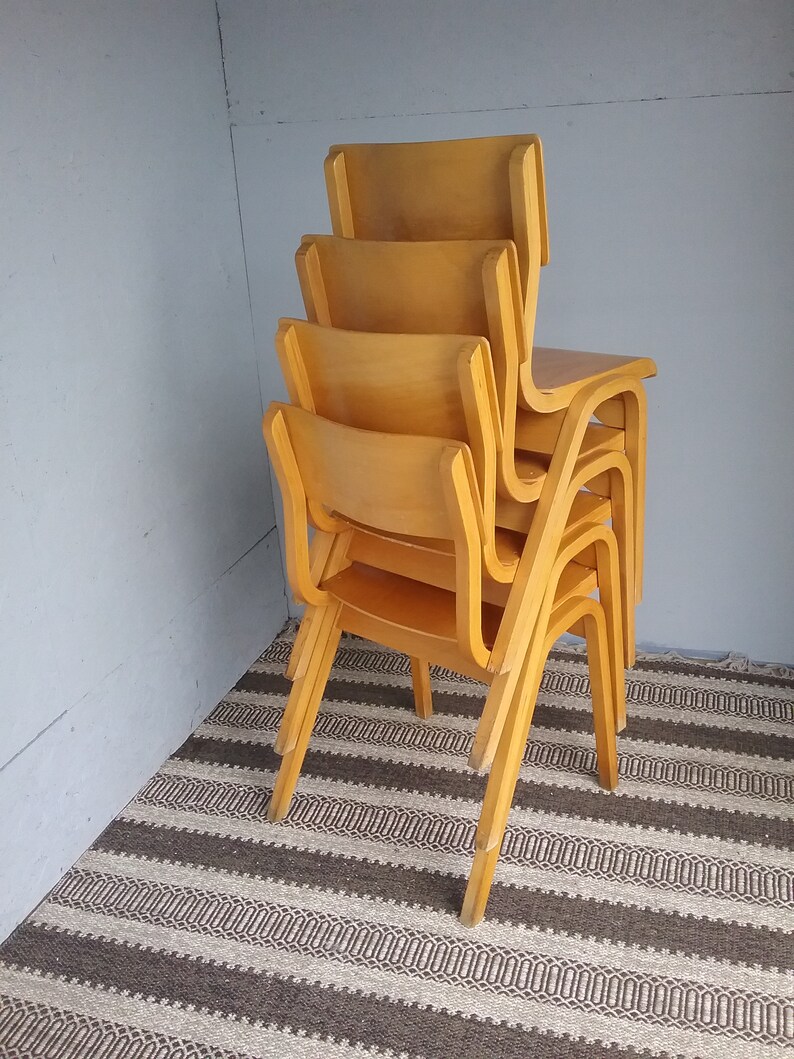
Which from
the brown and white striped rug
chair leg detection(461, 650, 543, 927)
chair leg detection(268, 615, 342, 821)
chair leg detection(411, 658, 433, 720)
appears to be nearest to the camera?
the brown and white striped rug

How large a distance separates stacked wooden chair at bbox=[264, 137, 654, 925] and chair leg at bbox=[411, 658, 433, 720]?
32 centimetres

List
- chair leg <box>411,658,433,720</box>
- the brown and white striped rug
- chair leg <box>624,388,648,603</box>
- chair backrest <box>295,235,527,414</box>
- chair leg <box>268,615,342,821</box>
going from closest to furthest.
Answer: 1. chair backrest <box>295,235,527,414</box>
2. the brown and white striped rug
3. chair leg <box>624,388,648,603</box>
4. chair leg <box>268,615,342,821</box>
5. chair leg <box>411,658,433,720</box>

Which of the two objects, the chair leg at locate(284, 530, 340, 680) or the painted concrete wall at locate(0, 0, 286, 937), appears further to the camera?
the chair leg at locate(284, 530, 340, 680)

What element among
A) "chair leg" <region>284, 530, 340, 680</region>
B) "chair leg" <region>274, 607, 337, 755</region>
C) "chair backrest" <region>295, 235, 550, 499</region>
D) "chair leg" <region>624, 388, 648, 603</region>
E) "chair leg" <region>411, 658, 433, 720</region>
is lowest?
"chair leg" <region>411, 658, 433, 720</region>

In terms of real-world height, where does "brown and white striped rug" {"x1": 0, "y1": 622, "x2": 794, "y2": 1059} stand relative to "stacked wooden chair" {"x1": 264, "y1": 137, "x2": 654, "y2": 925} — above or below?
below

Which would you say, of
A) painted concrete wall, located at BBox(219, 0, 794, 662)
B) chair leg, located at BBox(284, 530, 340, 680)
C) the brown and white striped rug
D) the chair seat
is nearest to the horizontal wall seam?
painted concrete wall, located at BBox(219, 0, 794, 662)

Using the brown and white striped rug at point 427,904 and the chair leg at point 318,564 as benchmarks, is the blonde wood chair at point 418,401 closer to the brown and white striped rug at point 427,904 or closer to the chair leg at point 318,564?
the chair leg at point 318,564

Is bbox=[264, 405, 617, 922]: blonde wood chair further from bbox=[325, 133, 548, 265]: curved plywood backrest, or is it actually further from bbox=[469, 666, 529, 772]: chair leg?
bbox=[325, 133, 548, 265]: curved plywood backrest

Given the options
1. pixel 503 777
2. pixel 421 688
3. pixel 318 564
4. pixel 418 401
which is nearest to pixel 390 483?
pixel 418 401

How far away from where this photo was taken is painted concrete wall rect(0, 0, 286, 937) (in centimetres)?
142

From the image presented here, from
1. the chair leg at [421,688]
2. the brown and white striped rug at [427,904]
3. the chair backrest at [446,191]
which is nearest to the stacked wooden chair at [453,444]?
the chair backrest at [446,191]

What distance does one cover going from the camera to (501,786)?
4.58 feet

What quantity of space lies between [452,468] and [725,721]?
1.06m

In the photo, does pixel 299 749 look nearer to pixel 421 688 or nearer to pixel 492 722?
pixel 421 688
